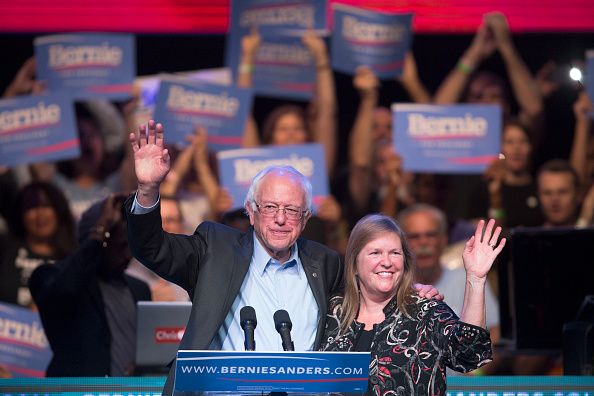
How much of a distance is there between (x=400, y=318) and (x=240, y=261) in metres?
0.55

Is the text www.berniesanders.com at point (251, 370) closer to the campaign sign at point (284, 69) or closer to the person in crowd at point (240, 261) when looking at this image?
the person in crowd at point (240, 261)

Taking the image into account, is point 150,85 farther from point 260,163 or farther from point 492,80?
point 492,80

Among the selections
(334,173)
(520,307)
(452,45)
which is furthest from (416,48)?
(520,307)

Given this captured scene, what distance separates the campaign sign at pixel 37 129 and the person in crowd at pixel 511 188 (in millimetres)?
2784

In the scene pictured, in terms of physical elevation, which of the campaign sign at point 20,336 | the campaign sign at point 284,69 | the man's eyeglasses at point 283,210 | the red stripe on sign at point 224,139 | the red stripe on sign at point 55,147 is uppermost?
the campaign sign at point 284,69

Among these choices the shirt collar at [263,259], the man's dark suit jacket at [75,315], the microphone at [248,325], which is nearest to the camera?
the microphone at [248,325]

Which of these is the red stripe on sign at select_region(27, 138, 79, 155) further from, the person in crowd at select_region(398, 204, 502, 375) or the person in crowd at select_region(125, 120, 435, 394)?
the person in crowd at select_region(125, 120, 435, 394)

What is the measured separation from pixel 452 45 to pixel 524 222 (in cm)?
151

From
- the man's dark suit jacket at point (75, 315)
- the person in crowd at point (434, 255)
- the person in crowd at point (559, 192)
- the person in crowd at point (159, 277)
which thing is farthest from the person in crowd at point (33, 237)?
the person in crowd at point (559, 192)

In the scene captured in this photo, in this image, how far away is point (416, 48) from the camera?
794 cm

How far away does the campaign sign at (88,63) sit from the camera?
7.32m

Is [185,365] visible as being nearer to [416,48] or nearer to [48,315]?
[48,315]

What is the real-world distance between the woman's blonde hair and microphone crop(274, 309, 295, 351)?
44cm

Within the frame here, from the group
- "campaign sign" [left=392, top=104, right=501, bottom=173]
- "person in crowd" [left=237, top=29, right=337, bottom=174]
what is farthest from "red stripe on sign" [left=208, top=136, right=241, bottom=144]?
"campaign sign" [left=392, top=104, right=501, bottom=173]
